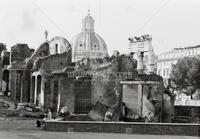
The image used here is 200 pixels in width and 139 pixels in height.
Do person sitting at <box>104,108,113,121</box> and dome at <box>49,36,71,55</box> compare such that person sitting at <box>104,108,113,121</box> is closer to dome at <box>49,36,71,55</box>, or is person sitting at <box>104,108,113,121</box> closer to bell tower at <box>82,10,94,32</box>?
dome at <box>49,36,71,55</box>

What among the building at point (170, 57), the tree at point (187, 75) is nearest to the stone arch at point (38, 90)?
the tree at point (187, 75)

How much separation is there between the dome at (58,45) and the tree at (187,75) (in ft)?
69.0

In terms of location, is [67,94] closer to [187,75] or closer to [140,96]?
[140,96]

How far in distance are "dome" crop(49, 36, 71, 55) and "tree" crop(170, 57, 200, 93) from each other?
21038 millimetres

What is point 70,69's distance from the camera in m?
37.2

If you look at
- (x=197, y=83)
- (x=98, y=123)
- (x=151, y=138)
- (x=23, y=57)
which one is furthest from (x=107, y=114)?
(x=197, y=83)

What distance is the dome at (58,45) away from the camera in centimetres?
4531

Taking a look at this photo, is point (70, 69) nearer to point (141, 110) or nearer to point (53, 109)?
point (53, 109)

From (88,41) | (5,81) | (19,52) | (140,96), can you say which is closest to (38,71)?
(5,81)

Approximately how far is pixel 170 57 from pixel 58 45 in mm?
57556

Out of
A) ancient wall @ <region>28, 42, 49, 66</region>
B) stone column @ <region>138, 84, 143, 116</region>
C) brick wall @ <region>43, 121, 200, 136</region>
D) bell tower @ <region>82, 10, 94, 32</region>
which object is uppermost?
bell tower @ <region>82, 10, 94, 32</region>

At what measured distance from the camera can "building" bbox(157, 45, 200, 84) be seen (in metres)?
90.7

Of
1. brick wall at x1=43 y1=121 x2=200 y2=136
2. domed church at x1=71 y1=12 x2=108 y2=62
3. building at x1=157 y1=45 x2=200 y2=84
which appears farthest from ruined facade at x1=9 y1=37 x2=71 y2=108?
domed church at x1=71 y1=12 x2=108 y2=62

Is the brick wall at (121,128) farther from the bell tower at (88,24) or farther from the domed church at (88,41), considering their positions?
the bell tower at (88,24)
